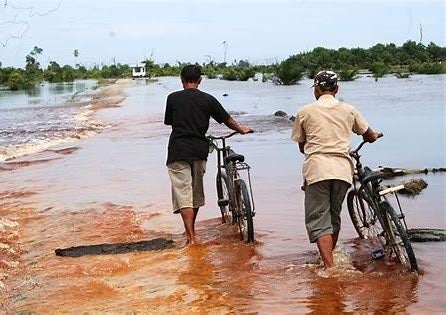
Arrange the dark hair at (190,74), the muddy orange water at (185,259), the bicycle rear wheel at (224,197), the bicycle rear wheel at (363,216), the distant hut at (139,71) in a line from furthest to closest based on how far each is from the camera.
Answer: the distant hut at (139,71) < the bicycle rear wheel at (224,197) < the dark hair at (190,74) < the bicycle rear wheel at (363,216) < the muddy orange water at (185,259)

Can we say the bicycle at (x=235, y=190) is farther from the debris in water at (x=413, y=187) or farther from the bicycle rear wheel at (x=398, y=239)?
the debris in water at (x=413, y=187)

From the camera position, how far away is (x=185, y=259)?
265 inches

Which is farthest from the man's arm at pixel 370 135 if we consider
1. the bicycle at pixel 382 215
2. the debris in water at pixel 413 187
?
the debris in water at pixel 413 187

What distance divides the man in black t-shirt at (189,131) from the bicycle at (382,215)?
1.52 meters

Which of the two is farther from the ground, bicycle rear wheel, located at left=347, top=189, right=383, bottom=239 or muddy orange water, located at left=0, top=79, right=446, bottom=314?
bicycle rear wheel, located at left=347, top=189, right=383, bottom=239

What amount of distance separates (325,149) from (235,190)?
1919 mm

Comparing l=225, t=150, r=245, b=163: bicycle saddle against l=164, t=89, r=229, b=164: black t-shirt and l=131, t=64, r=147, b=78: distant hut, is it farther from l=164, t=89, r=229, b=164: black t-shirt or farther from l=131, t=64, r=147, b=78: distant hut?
l=131, t=64, r=147, b=78: distant hut

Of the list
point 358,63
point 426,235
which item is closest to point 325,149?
point 426,235

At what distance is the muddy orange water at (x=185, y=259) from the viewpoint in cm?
528

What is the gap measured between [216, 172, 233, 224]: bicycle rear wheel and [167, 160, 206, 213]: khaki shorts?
49cm

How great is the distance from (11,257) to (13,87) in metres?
82.1

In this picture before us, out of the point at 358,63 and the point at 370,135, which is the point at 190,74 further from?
the point at 358,63

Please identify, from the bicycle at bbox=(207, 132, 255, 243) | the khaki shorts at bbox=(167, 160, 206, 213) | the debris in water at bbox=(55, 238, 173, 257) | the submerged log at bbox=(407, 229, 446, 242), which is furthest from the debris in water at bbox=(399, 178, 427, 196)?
the debris in water at bbox=(55, 238, 173, 257)

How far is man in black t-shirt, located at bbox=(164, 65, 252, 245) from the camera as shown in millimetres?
6941
